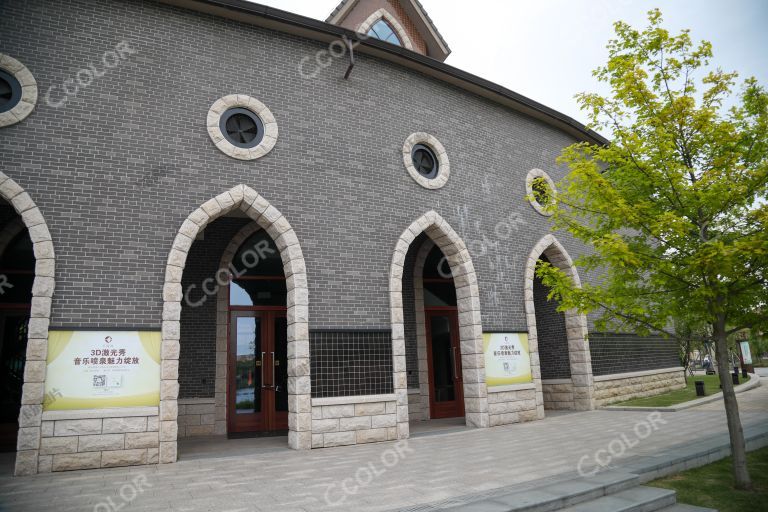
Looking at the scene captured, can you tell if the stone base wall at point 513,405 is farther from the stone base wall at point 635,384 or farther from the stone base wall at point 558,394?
the stone base wall at point 635,384

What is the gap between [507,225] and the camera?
1241 cm

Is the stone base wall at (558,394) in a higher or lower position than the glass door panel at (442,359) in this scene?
lower

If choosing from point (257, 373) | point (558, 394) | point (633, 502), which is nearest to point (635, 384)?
point (558, 394)

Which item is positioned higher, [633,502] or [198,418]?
[198,418]

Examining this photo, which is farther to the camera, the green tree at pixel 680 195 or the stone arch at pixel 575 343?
the stone arch at pixel 575 343

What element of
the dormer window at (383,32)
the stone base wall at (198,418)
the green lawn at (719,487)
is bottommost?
the green lawn at (719,487)

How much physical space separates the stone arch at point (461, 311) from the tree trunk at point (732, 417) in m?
5.06

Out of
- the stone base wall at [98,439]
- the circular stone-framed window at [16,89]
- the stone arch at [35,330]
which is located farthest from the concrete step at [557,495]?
the circular stone-framed window at [16,89]

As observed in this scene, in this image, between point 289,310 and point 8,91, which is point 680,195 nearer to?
point 289,310

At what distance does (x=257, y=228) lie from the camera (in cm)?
1148

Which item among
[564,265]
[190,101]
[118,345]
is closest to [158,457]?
[118,345]

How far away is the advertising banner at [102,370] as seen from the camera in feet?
23.7

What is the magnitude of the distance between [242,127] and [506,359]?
303 inches

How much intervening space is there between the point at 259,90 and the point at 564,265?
30.8ft
